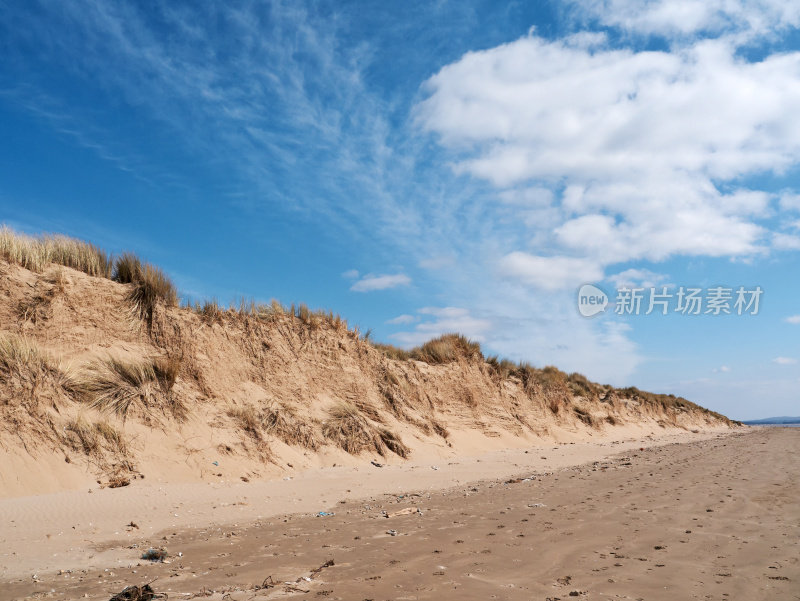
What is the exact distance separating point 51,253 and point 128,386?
13.2ft

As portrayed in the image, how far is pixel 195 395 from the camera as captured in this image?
35.0ft

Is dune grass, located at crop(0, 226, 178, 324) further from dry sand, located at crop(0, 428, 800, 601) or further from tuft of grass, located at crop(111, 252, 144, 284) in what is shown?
dry sand, located at crop(0, 428, 800, 601)

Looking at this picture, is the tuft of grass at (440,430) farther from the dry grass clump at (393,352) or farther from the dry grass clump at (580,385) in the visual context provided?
the dry grass clump at (580,385)

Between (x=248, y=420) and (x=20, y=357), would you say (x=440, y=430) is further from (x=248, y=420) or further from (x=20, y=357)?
(x=20, y=357)

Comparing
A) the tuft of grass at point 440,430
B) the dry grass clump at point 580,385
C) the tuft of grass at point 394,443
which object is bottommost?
the tuft of grass at point 394,443

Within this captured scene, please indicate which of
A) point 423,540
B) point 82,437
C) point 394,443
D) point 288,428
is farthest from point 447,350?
point 423,540

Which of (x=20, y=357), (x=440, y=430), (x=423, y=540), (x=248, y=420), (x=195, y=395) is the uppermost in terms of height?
(x=20, y=357)

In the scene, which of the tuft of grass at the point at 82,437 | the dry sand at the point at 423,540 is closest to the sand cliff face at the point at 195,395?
the tuft of grass at the point at 82,437

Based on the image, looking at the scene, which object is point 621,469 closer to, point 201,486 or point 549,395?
point 201,486

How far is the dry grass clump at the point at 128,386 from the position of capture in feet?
29.9

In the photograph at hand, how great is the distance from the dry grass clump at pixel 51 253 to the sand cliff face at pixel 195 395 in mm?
405

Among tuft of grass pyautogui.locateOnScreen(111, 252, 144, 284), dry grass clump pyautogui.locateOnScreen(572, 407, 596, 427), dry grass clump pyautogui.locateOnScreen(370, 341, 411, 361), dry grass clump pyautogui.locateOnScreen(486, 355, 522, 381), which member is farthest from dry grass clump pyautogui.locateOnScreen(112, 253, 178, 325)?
dry grass clump pyautogui.locateOnScreen(572, 407, 596, 427)

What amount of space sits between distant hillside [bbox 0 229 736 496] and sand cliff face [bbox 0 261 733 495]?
0.03 m

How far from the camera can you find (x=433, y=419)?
1511 centimetres
